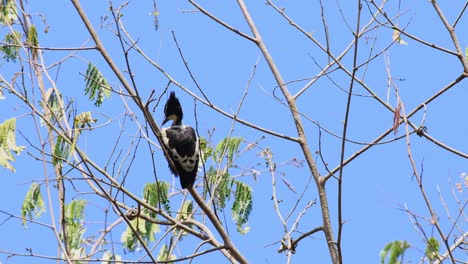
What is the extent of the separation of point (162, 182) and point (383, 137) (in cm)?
162

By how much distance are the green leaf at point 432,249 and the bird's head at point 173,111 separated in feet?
11.3

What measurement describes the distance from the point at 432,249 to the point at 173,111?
366 centimetres

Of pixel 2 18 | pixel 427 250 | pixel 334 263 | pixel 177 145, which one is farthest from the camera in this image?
pixel 177 145

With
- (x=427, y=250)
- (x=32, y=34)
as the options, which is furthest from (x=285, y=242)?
(x=32, y=34)

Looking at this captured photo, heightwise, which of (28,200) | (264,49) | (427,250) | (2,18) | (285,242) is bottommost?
(427,250)

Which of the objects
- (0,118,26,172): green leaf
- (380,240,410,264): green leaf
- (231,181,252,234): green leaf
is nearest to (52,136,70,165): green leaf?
(0,118,26,172): green leaf

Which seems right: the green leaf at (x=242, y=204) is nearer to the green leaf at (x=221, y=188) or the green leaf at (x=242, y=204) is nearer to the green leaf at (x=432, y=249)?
the green leaf at (x=221, y=188)

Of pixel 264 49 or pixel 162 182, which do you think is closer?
pixel 264 49

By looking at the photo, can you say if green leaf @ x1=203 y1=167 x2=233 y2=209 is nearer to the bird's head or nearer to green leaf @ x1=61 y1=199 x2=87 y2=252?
green leaf @ x1=61 y1=199 x2=87 y2=252

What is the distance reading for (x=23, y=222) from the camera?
539cm

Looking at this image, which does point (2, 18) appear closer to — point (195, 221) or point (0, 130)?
point (0, 130)

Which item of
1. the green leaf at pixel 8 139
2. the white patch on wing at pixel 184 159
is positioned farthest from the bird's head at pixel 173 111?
the green leaf at pixel 8 139

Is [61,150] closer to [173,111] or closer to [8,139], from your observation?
[8,139]

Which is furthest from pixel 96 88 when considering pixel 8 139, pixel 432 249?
pixel 432 249
